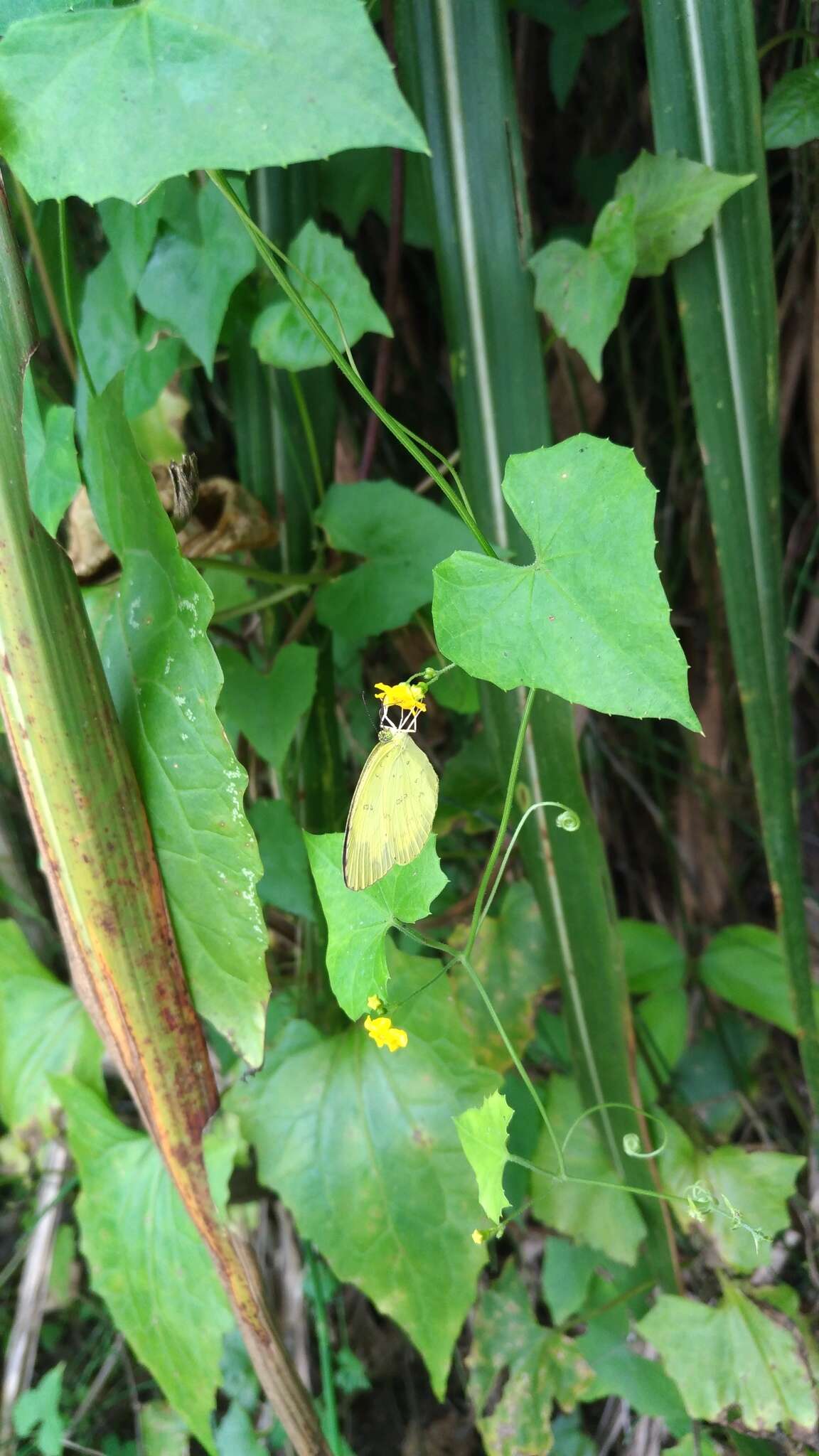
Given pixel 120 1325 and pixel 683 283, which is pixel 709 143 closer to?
pixel 683 283

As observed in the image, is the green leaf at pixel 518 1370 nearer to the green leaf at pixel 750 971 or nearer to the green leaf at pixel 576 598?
the green leaf at pixel 750 971

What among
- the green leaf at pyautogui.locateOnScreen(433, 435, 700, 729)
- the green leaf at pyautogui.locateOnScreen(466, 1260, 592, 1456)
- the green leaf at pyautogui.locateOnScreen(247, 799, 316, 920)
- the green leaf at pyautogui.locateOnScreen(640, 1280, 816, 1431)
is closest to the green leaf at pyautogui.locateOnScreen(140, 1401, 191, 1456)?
the green leaf at pyautogui.locateOnScreen(466, 1260, 592, 1456)

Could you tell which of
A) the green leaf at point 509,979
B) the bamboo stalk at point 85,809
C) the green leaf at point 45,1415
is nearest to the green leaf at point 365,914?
the bamboo stalk at point 85,809

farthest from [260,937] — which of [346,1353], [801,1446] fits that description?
[346,1353]

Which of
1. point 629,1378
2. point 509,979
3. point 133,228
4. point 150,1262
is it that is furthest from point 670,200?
point 629,1378

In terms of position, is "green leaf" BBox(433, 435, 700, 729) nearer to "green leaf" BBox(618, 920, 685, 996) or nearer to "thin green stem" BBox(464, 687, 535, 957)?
"thin green stem" BBox(464, 687, 535, 957)

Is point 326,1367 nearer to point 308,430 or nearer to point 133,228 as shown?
point 308,430
